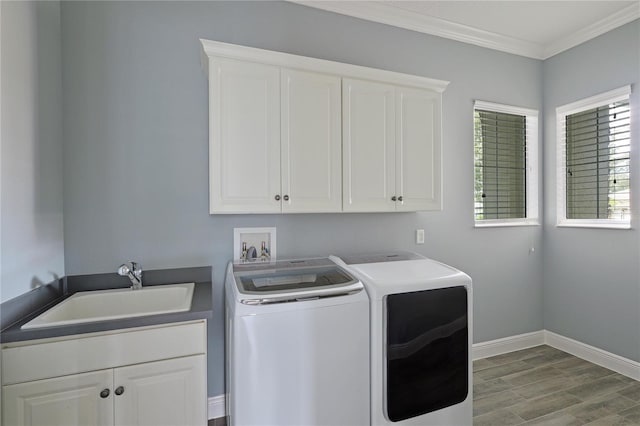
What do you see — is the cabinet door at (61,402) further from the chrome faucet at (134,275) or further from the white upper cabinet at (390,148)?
the white upper cabinet at (390,148)

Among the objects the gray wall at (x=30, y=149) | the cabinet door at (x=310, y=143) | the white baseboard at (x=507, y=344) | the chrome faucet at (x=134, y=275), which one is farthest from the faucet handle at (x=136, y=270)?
the white baseboard at (x=507, y=344)

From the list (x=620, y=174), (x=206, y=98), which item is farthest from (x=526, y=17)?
(x=206, y=98)

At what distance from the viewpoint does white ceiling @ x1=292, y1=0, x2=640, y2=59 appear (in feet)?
7.67

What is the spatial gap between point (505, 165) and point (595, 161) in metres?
0.68

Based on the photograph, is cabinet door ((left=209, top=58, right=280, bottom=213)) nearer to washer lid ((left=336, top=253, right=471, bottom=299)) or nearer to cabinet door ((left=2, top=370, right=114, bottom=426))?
washer lid ((left=336, top=253, right=471, bottom=299))

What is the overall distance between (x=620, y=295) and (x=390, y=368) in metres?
2.20

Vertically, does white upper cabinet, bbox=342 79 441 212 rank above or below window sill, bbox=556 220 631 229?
above

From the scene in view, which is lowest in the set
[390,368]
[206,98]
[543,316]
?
[543,316]

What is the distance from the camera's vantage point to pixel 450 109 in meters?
2.65

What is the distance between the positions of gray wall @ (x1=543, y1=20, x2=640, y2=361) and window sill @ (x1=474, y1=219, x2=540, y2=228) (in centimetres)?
18

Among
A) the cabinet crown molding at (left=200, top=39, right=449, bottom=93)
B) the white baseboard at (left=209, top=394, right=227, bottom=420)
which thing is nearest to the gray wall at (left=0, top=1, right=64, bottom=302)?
the cabinet crown molding at (left=200, top=39, right=449, bottom=93)

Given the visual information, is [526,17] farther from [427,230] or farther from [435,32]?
[427,230]

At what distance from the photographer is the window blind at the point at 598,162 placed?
2531 mm

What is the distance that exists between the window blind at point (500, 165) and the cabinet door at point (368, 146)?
1.14 m
